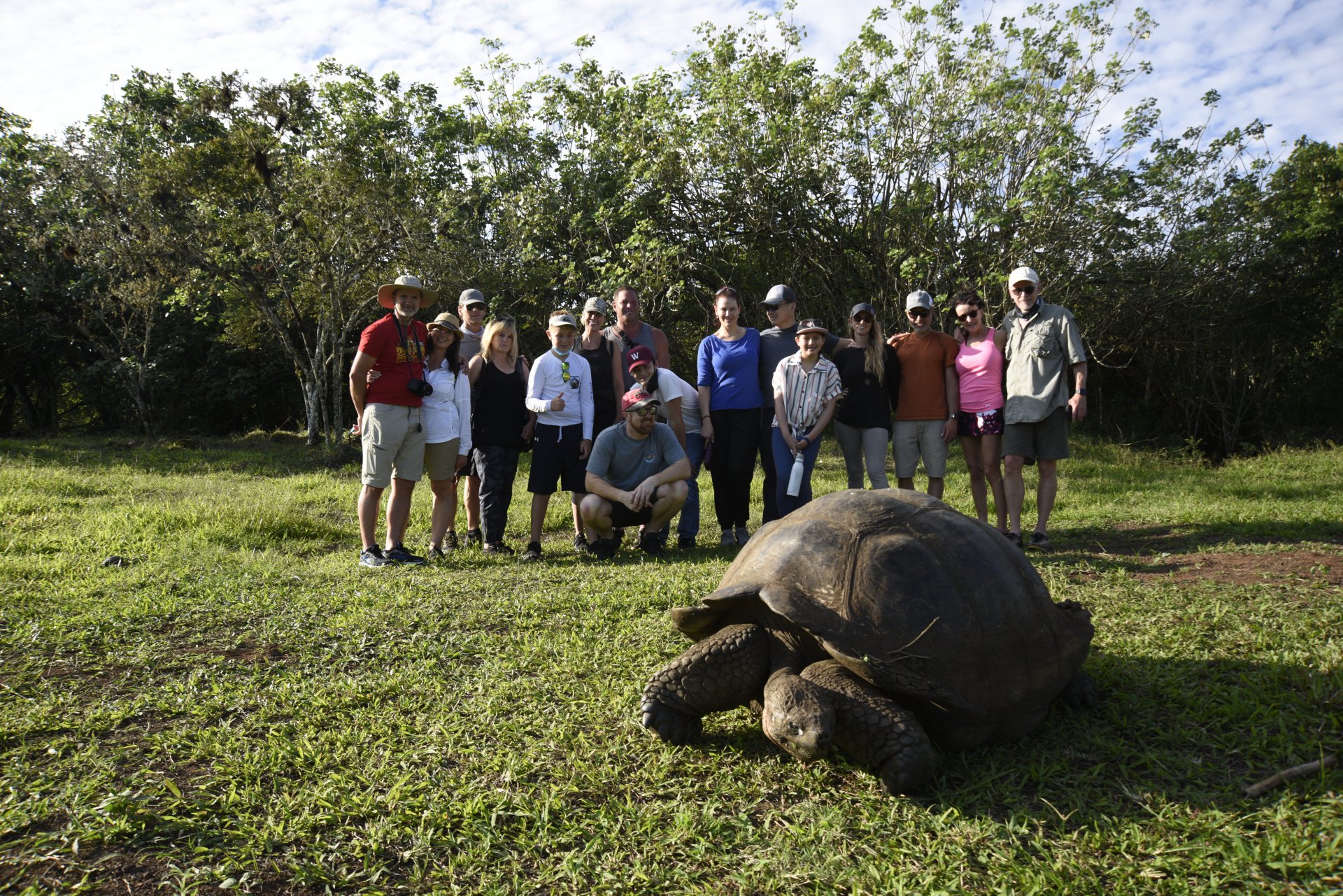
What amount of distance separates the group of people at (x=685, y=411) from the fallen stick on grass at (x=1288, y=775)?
3458 mm

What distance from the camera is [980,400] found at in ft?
20.3

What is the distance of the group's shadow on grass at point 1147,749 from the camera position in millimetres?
2541

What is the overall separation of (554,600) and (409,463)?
1976 millimetres

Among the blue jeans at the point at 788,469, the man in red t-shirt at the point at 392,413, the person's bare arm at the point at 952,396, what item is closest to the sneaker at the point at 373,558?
the man in red t-shirt at the point at 392,413

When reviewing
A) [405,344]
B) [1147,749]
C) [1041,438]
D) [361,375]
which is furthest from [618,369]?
[1147,749]

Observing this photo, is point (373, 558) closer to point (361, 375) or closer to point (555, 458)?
point (361, 375)

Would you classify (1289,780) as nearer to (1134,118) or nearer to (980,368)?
(980,368)

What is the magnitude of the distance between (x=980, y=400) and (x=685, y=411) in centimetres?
240

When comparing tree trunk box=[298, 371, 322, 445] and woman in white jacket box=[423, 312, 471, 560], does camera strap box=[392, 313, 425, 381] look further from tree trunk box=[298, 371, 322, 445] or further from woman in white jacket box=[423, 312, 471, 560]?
tree trunk box=[298, 371, 322, 445]

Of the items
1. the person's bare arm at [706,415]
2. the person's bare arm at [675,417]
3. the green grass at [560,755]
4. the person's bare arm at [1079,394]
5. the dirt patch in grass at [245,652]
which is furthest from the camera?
the person's bare arm at [706,415]

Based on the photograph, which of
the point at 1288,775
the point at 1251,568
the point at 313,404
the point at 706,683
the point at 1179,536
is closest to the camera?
the point at 1288,775

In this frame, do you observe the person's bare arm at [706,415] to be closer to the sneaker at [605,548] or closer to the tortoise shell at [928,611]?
the sneaker at [605,548]

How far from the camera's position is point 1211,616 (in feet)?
13.3

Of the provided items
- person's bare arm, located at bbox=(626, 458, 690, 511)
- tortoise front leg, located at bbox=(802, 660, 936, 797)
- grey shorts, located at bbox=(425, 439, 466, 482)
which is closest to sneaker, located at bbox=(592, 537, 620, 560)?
person's bare arm, located at bbox=(626, 458, 690, 511)
